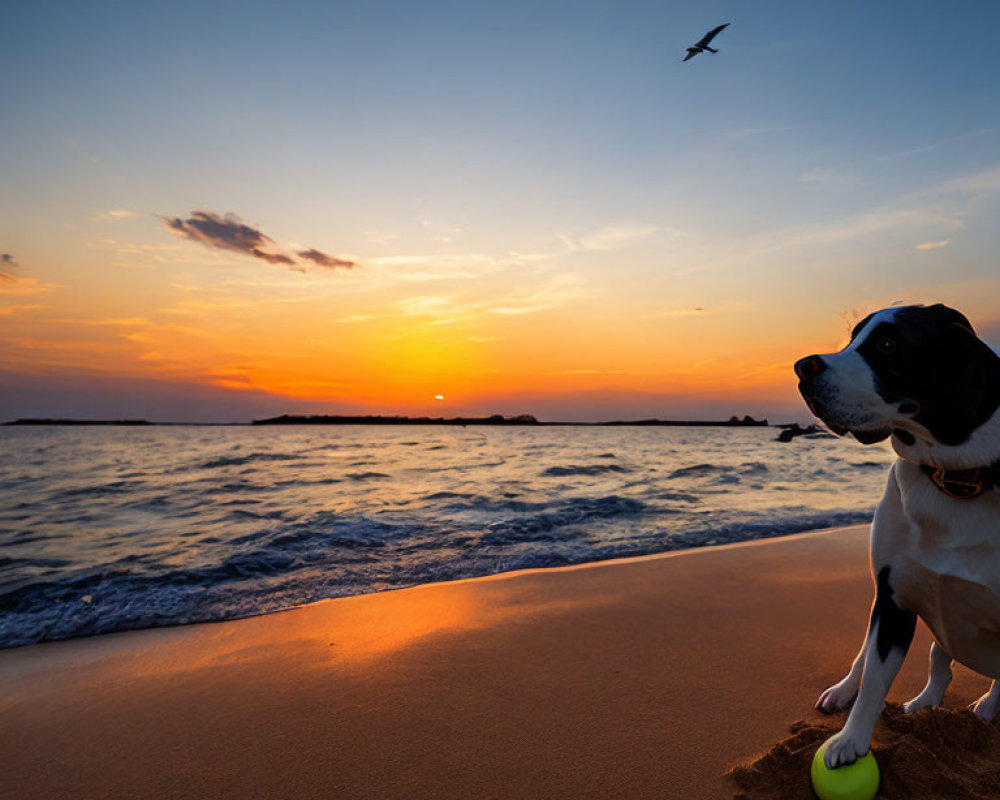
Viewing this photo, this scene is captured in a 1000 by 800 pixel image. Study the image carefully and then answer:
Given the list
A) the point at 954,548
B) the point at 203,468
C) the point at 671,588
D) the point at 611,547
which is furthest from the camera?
the point at 203,468

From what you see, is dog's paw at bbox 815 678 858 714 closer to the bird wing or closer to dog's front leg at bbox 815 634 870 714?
dog's front leg at bbox 815 634 870 714

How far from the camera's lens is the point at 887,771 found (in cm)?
200

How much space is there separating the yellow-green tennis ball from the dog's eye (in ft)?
4.60

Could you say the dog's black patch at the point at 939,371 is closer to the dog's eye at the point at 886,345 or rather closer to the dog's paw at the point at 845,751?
the dog's eye at the point at 886,345

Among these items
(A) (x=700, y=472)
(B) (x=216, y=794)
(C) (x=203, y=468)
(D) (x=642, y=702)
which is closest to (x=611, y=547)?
(D) (x=642, y=702)

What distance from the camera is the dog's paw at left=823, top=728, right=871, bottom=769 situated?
1.90 metres

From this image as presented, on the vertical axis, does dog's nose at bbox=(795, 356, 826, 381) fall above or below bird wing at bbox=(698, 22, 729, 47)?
below

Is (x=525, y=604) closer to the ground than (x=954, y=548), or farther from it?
closer to the ground

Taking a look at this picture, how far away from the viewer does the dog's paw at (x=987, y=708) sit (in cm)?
231

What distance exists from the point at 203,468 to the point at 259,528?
10.7 meters

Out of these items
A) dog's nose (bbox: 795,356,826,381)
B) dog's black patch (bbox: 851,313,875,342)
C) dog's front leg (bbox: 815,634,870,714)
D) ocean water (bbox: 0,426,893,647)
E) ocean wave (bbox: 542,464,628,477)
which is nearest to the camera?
dog's nose (bbox: 795,356,826,381)

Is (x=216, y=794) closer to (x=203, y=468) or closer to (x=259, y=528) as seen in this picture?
(x=259, y=528)

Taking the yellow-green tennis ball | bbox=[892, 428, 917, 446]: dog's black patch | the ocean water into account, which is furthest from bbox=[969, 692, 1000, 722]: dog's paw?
the ocean water

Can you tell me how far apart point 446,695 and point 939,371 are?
252cm
